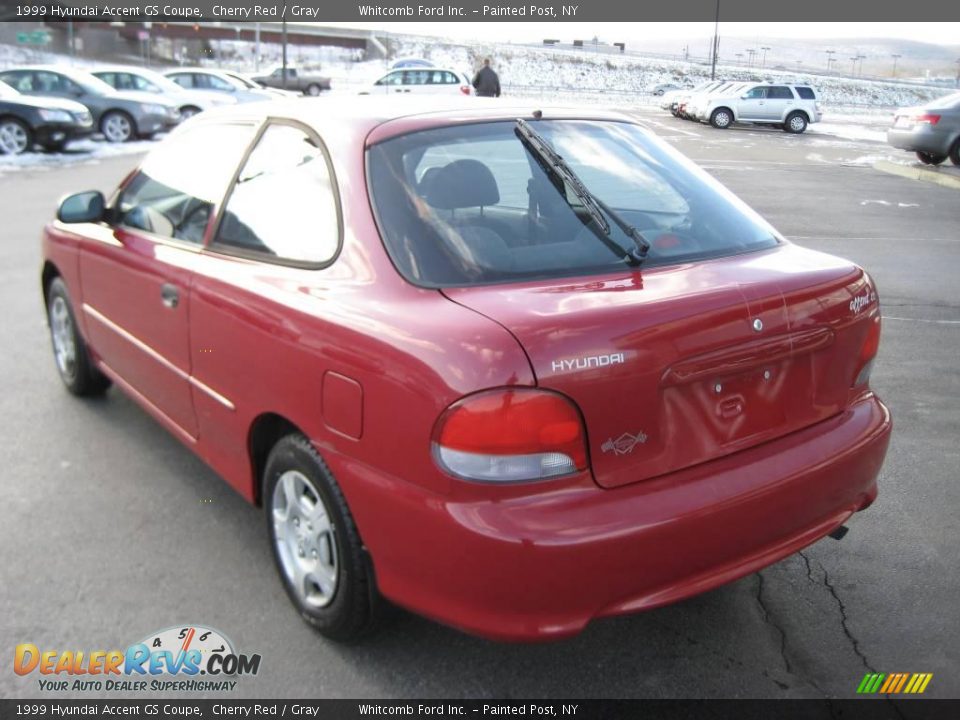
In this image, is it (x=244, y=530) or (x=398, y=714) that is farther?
(x=244, y=530)

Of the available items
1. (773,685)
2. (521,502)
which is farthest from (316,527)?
(773,685)

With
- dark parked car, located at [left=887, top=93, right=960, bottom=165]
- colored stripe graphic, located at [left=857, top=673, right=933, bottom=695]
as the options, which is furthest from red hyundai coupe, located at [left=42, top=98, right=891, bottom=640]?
dark parked car, located at [left=887, top=93, right=960, bottom=165]

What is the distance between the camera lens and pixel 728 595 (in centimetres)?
315

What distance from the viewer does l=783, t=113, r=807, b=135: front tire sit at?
32475 millimetres

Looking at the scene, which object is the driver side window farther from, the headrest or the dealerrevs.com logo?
the dealerrevs.com logo

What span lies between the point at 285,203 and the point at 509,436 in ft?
4.42

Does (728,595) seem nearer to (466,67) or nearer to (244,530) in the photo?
(244,530)

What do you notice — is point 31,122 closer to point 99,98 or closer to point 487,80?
point 99,98

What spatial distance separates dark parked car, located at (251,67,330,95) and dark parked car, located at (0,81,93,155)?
27505mm

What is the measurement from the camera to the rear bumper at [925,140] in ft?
58.7

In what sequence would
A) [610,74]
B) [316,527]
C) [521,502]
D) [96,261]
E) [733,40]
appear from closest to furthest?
[521,502]
[316,527]
[96,261]
[610,74]
[733,40]

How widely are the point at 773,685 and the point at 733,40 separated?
161759 mm

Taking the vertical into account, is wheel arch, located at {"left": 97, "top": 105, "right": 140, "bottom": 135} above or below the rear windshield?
below

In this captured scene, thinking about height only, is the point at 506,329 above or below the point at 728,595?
above
